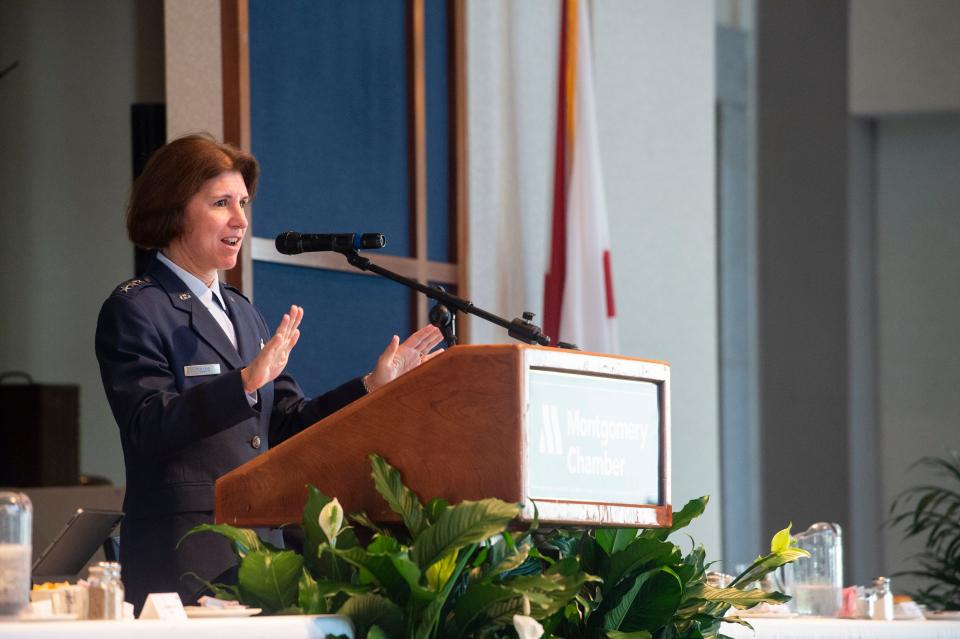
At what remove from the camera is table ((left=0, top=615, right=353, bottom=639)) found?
4.79 ft

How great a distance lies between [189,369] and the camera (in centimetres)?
234

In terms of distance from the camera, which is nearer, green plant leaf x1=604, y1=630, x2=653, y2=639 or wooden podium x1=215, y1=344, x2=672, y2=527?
wooden podium x1=215, y1=344, x2=672, y2=527

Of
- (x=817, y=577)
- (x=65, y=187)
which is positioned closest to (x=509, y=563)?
(x=817, y=577)

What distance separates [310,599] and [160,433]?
1.64 ft

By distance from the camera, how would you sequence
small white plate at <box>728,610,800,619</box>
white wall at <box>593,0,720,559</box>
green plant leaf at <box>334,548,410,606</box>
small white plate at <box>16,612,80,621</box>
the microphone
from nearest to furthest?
small white plate at <box>16,612,80,621</box>
green plant leaf at <box>334,548,410,606</box>
the microphone
small white plate at <box>728,610,800,619</box>
white wall at <box>593,0,720,559</box>

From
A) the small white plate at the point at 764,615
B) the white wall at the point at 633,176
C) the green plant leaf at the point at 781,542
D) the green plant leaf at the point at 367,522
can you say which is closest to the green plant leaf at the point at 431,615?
the green plant leaf at the point at 367,522

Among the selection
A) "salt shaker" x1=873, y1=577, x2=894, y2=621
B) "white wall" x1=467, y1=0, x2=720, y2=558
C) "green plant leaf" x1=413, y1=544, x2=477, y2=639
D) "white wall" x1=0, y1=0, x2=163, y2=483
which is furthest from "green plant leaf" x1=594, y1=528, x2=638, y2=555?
"white wall" x1=0, y1=0, x2=163, y2=483

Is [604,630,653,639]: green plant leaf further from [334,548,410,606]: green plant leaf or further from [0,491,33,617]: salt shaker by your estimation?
[0,491,33,617]: salt shaker

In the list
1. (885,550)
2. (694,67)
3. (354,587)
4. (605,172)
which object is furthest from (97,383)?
(354,587)

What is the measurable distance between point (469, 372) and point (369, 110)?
10.9 feet

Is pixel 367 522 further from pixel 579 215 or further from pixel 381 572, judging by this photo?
pixel 579 215

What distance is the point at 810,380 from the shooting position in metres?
8.12

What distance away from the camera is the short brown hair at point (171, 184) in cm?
247

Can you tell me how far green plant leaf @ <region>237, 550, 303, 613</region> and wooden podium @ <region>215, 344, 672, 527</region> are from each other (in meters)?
0.12
